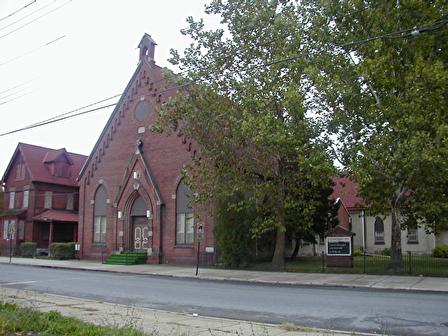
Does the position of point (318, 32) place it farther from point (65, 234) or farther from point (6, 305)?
point (65, 234)

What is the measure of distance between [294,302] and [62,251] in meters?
29.8

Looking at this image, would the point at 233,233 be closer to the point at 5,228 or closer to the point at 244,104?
the point at 244,104

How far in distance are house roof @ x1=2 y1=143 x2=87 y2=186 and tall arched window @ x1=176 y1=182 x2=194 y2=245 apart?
67.1 feet

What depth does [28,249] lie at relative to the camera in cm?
Result: 4406

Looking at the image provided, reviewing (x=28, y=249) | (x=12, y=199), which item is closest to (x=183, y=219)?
(x=28, y=249)

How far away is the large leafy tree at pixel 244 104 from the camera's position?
24062 millimetres

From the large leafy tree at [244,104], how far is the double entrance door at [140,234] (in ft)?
34.1

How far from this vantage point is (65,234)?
50000 millimetres

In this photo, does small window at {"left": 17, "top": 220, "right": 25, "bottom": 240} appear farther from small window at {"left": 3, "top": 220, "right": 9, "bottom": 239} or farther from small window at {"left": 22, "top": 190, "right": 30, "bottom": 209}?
small window at {"left": 3, "top": 220, "right": 9, "bottom": 239}

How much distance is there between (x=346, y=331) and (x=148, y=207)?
27.0 m

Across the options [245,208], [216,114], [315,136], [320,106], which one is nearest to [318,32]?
[320,106]

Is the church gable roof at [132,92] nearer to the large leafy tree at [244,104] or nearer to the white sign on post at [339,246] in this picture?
the large leafy tree at [244,104]

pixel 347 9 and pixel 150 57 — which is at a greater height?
pixel 150 57

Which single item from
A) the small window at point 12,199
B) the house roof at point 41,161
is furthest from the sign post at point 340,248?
the small window at point 12,199
